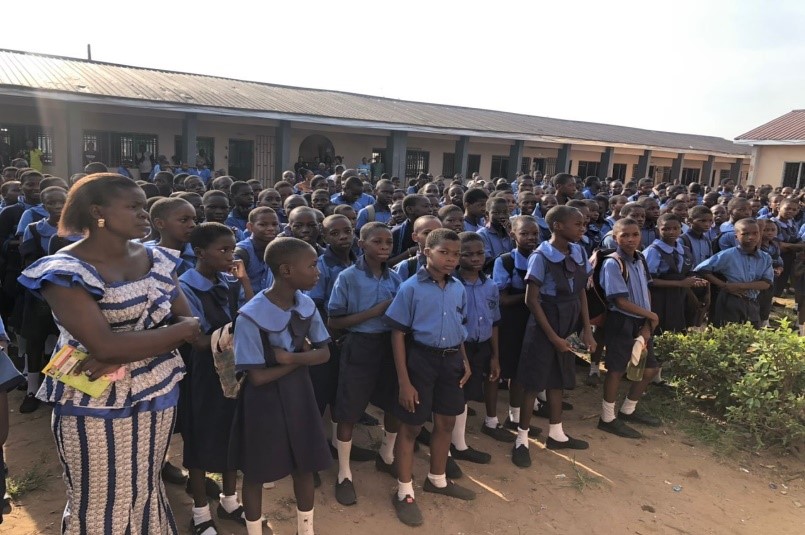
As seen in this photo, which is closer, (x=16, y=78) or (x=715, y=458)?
(x=715, y=458)

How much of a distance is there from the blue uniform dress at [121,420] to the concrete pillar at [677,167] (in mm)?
27641

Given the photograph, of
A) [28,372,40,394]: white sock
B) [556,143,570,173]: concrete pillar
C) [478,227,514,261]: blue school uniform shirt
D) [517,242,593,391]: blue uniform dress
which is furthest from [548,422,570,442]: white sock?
[556,143,570,173]: concrete pillar

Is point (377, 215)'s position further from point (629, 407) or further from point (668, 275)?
point (629, 407)

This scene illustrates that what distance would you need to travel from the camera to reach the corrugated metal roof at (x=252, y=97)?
12.4 metres

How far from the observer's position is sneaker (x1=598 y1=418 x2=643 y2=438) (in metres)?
4.05

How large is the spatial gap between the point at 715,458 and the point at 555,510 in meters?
1.46

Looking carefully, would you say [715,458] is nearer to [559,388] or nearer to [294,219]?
[559,388]

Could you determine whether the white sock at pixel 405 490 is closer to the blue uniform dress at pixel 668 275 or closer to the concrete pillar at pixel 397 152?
the blue uniform dress at pixel 668 275

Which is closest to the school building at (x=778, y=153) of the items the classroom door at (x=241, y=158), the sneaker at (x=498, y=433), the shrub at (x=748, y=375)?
the classroom door at (x=241, y=158)

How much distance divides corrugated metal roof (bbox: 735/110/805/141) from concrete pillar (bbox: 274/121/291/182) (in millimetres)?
16763

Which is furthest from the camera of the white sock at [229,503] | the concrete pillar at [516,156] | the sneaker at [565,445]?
the concrete pillar at [516,156]

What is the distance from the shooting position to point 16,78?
446 inches

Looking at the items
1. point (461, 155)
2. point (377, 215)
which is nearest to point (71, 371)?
point (377, 215)

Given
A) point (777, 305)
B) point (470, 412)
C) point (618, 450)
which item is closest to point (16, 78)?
point (470, 412)
